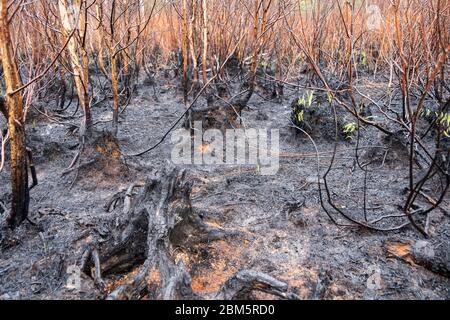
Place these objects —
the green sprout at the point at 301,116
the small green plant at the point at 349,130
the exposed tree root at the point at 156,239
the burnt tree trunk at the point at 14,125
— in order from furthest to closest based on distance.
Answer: the green sprout at the point at 301,116
the small green plant at the point at 349,130
the burnt tree trunk at the point at 14,125
the exposed tree root at the point at 156,239

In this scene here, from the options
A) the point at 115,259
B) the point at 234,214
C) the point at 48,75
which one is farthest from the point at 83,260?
the point at 48,75

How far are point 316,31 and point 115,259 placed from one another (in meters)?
4.39

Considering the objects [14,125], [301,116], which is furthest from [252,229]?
[301,116]

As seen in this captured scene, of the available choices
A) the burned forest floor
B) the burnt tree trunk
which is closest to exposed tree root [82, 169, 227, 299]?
the burned forest floor

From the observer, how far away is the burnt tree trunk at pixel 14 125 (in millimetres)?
1897

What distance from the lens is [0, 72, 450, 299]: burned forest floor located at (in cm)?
191

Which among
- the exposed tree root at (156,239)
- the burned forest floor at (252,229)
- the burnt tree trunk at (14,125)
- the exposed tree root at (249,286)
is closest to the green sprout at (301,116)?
the burned forest floor at (252,229)

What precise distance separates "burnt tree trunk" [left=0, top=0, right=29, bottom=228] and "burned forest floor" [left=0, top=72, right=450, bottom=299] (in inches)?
6.5

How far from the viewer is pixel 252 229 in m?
2.50

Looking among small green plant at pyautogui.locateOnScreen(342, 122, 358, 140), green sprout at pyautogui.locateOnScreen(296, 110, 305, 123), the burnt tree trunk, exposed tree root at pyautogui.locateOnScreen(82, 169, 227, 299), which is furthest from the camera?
green sprout at pyautogui.locateOnScreen(296, 110, 305, 123)

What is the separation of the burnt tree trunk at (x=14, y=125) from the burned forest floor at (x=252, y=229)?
0.16 meters

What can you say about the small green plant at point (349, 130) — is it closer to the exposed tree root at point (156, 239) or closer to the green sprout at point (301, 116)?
the green sprout at point (301, 116)

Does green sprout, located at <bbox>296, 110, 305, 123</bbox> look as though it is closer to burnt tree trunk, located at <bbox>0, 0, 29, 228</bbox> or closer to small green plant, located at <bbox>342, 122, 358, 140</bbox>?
small green plant, located at <bbox>342, 122, 358, 140</bbox>

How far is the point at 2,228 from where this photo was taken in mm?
2238
